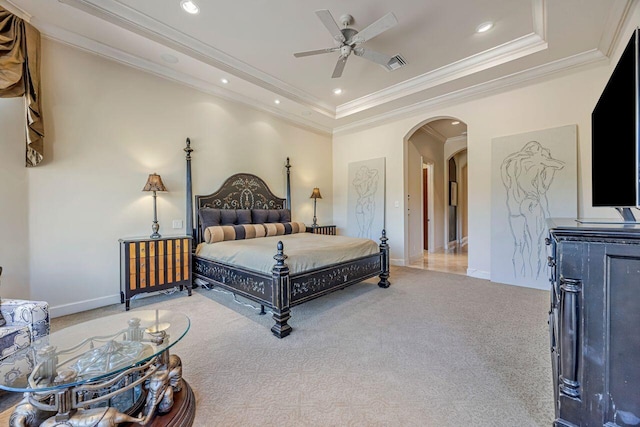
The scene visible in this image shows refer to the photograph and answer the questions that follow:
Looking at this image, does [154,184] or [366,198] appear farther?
[366,198]

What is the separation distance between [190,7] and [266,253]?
2.57 m

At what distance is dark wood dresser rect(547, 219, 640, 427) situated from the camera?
1.05 meters

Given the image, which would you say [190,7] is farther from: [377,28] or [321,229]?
[321,229]

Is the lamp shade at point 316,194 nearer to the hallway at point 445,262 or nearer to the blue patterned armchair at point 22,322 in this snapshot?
the hallway at point 445,262

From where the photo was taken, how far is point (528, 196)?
375 centimetres

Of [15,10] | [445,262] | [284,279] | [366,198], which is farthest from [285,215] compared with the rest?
[15,10]

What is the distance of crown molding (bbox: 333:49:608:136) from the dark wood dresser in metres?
3.54

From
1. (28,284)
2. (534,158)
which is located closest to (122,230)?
(28,284)

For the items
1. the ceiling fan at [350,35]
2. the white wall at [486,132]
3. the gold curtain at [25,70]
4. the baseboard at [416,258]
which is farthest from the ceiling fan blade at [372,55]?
the baseboard at [416,258]

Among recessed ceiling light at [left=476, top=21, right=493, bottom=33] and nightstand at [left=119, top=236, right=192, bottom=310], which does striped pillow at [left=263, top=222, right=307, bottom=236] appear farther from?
recessed ceiling light at [left=476, top=21, right=493, bottom=33]

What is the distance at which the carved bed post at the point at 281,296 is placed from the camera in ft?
7.77

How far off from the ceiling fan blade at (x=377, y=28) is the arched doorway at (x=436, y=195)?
8.82 ft

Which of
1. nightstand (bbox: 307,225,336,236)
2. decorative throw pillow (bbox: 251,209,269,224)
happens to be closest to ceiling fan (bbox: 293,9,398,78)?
decorative throw pillow (bbox: 251,209,269,224)

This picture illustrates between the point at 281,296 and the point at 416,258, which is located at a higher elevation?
the point at 281,296
